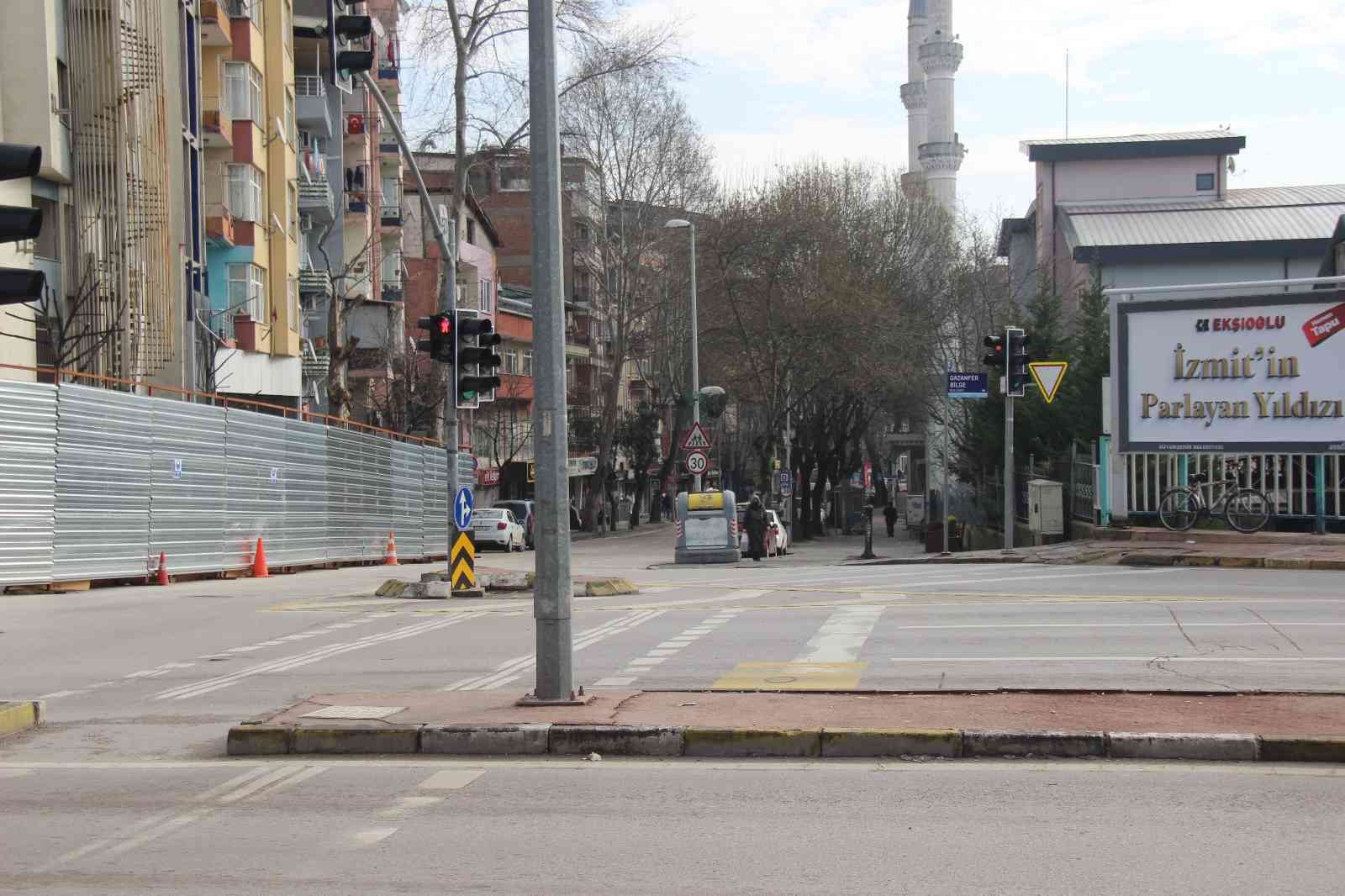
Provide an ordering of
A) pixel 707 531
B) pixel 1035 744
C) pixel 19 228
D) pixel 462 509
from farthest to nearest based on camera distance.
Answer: pixel 707 531, pixel 462 509, pixel 1035 744, pixel 19 228

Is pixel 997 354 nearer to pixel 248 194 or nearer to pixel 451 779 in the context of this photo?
pixel 451 779

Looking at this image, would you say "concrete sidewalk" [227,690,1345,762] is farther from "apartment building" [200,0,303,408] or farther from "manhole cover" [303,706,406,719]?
"apartment building" [200,0,303,408]

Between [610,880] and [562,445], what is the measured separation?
4.56 meters

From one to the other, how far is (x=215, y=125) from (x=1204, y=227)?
45.1 meters

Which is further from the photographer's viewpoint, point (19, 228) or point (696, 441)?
point (696, 441)

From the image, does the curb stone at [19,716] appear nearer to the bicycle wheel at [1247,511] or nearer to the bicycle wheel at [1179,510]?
the bicycle wheel at [1179,510]

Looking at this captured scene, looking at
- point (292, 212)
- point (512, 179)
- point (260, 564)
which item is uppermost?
point (512, 179)

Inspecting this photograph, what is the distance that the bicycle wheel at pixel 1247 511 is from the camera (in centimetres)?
2569

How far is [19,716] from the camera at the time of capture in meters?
10.4

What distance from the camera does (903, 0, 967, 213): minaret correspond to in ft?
416

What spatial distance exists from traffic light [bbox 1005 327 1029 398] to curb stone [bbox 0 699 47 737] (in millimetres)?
19457

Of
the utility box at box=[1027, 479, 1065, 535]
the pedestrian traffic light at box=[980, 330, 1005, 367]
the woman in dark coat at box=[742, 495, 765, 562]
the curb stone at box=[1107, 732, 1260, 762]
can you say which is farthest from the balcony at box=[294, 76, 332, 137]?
the curb stone at box=[1107, 732, 1260, 762]

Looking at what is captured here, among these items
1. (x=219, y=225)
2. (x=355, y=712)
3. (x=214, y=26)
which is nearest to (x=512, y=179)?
(x=219, y=225)

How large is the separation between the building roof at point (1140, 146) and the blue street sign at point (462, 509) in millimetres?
57028
